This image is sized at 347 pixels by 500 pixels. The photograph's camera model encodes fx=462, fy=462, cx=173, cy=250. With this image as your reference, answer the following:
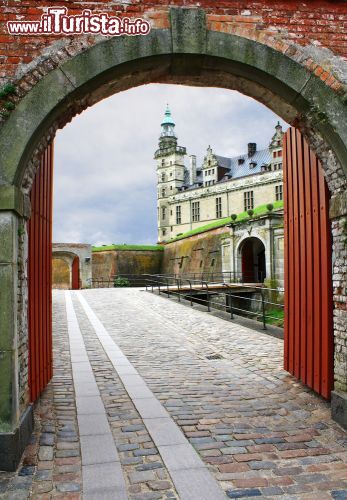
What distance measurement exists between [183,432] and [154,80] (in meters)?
3.79

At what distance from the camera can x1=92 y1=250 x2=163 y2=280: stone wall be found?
1671 inches

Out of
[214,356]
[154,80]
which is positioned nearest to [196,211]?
[214,356]

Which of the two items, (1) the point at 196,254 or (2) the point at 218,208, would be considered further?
(2) the point at 218,208

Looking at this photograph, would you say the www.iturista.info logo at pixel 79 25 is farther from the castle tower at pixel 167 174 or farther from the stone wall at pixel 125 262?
the castle tower at pixel 167 174

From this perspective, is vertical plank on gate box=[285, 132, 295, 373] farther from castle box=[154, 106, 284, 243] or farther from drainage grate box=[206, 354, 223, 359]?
castle box=[154, 106, 284, 243]

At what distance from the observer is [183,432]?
15.1 ft

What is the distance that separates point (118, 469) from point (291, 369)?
12.5 ft

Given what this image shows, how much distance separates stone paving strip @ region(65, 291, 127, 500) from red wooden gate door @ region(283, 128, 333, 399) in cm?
265

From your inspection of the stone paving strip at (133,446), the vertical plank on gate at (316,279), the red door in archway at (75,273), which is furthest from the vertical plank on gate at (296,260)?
the red door in archway at (75,273)

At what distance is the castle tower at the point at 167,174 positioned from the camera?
60750 millimetres

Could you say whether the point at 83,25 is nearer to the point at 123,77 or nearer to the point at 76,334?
the point at 123,77

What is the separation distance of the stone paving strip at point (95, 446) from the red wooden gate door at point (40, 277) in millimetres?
574

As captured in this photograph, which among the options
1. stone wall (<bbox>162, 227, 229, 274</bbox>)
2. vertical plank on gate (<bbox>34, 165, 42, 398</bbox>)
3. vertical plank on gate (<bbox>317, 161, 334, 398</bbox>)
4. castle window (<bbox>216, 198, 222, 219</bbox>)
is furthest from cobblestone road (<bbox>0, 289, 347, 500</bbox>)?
castle window (<bbox>216, 198, 222, 219</bbox>)

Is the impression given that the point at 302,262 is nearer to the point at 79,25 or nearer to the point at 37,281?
the point at 37,281
